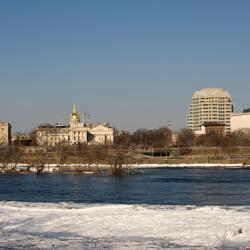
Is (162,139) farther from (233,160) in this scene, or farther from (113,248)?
(113,248)

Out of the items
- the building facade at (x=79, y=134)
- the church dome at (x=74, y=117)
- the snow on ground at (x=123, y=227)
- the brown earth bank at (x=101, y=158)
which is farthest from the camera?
the church dome at (x=74, y=117)

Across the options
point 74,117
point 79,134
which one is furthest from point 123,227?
point 74,117

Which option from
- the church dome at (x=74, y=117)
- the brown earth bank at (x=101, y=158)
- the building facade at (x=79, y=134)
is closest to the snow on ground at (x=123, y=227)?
the brown earth bank at (x=101, y=158)

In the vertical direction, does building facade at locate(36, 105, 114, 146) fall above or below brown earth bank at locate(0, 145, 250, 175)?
above

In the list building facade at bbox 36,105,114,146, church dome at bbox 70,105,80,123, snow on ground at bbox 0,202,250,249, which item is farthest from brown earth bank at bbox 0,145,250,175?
church dome at bbox 70,105,80,123

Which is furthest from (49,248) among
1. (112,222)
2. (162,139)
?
(162,139)

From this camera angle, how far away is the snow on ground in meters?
21.2

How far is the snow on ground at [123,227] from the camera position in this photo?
21.2 meters

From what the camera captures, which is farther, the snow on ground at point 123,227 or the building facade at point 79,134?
the building facade at point 79,134

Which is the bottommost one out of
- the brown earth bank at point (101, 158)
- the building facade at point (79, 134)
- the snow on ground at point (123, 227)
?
the snow on ground at point (123, 227)

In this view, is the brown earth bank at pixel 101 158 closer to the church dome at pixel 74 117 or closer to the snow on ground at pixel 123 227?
the snow on ground at pixel 123 227

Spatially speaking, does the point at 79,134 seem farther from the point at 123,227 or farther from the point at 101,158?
the point at 123,227

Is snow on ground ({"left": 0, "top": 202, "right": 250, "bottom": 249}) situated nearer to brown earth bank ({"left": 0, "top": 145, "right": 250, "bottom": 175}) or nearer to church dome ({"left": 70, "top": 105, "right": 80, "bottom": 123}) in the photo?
brown earth bank ({"left": 0, "top": 145, "right": 250, "bottom": 175})

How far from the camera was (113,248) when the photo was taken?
20.4m
